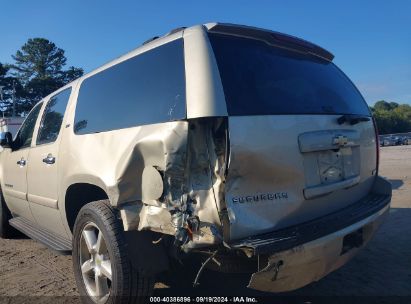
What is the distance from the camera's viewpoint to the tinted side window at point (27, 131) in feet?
16.6

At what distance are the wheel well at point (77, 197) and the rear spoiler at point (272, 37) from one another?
1.67 m

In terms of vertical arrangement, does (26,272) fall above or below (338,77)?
below

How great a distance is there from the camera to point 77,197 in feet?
12.1

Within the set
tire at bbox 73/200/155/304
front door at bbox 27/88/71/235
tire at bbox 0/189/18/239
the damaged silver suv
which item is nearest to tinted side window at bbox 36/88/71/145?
front door at bbox 27/88/71/235

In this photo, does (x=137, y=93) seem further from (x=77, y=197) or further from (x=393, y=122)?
(x=393, y=122)

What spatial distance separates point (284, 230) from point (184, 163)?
0.77 meters

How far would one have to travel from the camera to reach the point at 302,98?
9.80 feet

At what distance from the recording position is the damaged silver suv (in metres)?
2.37

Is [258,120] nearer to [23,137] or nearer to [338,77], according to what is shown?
[338,77]

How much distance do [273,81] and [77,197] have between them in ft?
6.75

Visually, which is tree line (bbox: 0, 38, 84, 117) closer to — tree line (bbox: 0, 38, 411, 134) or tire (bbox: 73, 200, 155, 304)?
tree line (bbox: 0, 38, 411, 134)

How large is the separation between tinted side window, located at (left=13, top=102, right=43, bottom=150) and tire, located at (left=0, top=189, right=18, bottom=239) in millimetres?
1123

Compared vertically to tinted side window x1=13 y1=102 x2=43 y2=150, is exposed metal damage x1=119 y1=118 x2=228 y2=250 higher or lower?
lower

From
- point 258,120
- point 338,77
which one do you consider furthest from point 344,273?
point 258,120
